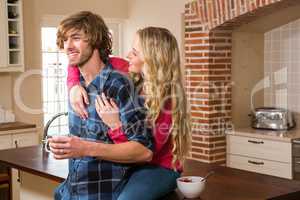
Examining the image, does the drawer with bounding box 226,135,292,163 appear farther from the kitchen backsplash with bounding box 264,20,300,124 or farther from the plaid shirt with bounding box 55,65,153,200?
the plaid shirt with bounding box 55,65,153,200

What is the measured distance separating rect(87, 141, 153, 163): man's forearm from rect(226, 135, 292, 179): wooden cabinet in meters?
3.05

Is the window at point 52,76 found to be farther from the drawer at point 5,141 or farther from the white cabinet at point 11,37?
the drawer at point 5,141

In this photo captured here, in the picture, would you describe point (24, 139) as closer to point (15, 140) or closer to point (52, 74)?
point (15, 140)

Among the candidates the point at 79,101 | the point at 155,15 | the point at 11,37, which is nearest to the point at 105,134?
the point at 79,101

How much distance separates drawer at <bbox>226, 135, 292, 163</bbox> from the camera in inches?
193

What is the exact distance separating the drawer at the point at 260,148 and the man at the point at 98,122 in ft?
9.97

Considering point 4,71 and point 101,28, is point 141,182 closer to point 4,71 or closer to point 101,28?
point 101,28

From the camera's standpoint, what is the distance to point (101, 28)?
7.16 feet

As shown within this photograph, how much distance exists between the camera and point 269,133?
518cm

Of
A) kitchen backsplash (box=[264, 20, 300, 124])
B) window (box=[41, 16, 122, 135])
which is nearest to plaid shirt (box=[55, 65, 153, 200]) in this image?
kitchen backsplash (box=[264, 20, 300, 124])

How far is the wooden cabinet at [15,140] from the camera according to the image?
527 cm

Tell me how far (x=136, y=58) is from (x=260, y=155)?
3242mm

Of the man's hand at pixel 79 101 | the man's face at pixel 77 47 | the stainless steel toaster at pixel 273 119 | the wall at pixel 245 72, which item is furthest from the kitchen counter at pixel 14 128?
the man's face at pixel 77 47

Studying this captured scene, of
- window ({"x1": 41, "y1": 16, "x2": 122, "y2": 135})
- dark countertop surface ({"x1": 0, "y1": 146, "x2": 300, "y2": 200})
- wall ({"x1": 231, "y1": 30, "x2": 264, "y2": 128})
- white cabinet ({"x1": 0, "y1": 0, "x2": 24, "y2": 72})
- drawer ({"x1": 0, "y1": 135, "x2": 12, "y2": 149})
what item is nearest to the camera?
dark countertop surface ({"x1": 0, "y1": 146, "x2": 300, "y2": 200})
